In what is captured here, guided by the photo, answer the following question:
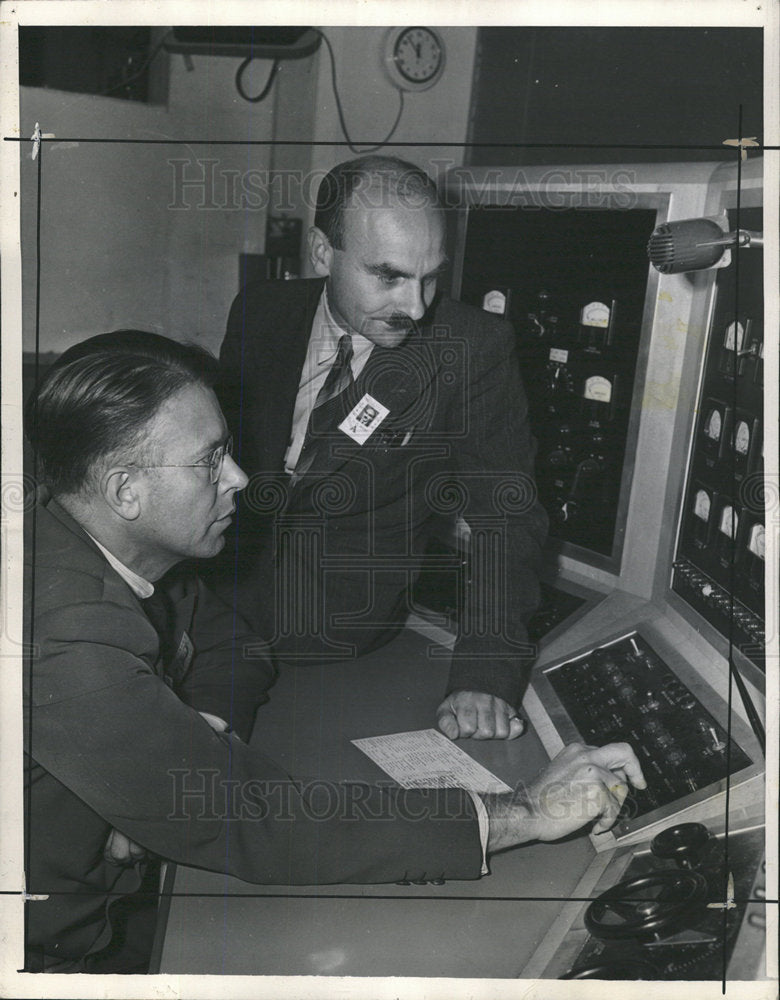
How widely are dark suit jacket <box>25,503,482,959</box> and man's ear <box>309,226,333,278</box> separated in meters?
0.63

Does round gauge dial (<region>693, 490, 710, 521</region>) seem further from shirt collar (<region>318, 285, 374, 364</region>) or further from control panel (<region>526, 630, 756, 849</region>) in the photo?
shirt collar (<region>318, 285, 374, 364</region>)

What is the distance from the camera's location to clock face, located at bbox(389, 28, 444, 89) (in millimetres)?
1938

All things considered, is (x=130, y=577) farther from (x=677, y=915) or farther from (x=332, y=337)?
(x=677, y=915)

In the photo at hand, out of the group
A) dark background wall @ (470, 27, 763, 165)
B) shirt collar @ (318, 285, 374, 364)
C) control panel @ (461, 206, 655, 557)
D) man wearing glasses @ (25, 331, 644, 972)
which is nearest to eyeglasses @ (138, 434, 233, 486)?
man wearing glasses @ (25, 331, 644, 972)

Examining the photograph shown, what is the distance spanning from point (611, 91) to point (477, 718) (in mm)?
1374

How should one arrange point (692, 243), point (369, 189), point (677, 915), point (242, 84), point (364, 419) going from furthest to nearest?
point (242, 84) → point (364, 419) → point (369, 189) → point (692, 243) → point (677, 915)

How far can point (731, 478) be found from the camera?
1129 millimetres

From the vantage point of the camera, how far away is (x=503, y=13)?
1015 millimetres

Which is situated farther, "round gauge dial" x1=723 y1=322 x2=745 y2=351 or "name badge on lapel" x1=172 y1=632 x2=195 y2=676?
"name badge on lapel" x1=172 y1=632 x2=195 y2=676

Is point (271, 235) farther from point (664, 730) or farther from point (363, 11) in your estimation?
point (664, 730)

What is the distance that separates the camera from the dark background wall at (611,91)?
1.62m

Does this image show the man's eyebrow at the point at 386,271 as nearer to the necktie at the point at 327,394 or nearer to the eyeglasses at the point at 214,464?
the necktie at the point at 327,394

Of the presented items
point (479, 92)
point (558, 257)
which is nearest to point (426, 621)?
point (558, 257)

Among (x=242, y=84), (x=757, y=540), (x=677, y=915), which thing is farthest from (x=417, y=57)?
(x=677, y=915)
